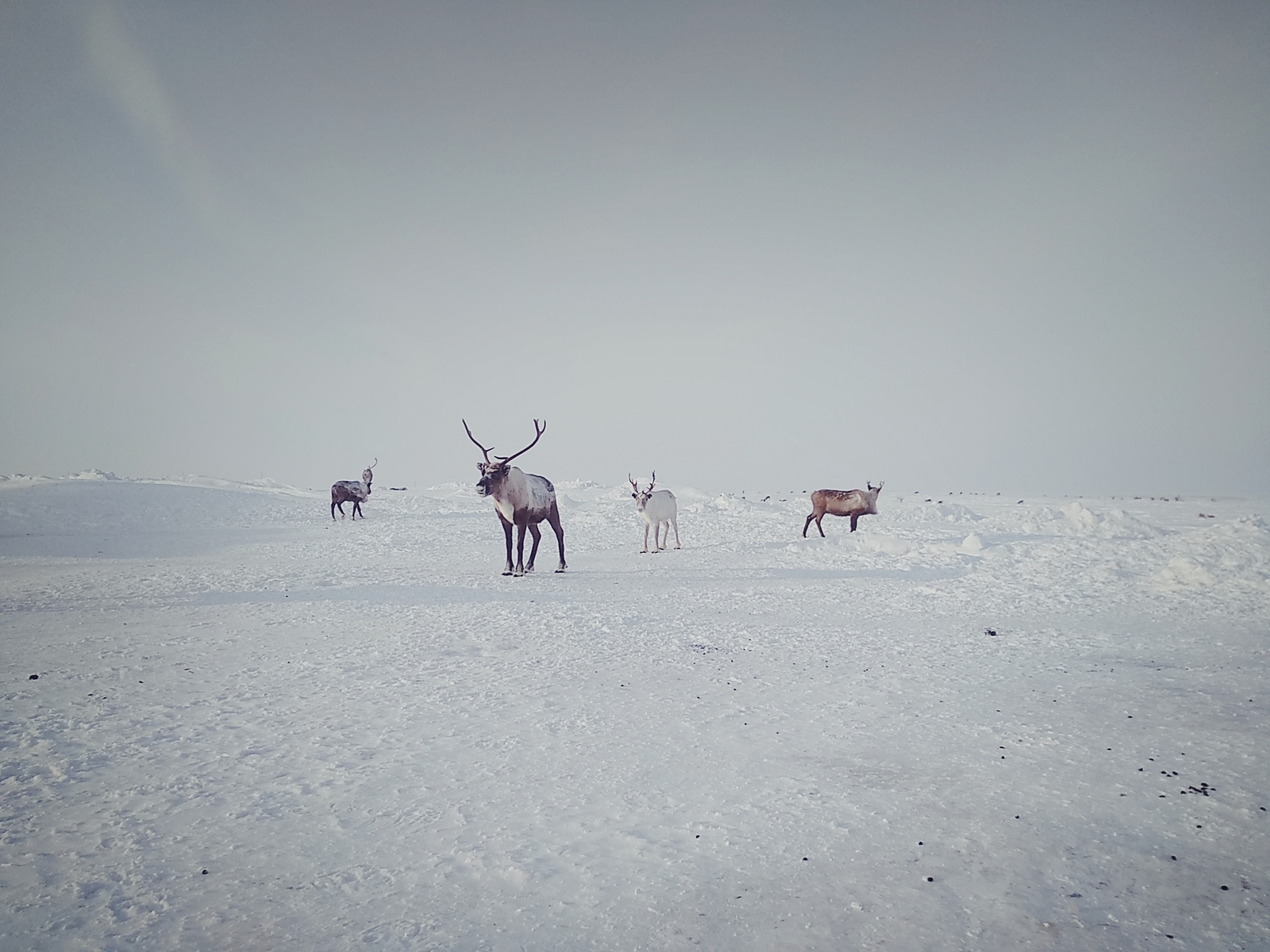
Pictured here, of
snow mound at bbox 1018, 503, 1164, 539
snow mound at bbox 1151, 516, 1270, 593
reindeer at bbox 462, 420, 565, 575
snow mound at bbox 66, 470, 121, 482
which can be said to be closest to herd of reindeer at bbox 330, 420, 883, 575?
reindeer at bbox 462, 420, 565, 575

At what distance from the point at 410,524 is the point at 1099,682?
19512 millimetres

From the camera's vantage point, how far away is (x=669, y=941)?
91.9 inches

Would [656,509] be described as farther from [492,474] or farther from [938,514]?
[938,514]

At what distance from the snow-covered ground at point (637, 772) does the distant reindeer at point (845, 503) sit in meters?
9.53

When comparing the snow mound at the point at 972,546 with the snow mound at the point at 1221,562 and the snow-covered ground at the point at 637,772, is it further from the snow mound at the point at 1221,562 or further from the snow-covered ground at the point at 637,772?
the snow-covered ground at the point at 637,772

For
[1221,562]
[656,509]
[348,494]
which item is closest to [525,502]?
[656,509]

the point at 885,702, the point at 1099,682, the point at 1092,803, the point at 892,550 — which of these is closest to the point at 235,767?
the point at 885,702

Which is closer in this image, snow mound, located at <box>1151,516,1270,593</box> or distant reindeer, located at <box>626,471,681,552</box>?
snow mound, located at <box>1151,516,1270,593</box>

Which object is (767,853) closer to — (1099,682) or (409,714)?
(409,714)

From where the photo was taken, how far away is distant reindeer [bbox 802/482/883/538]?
61.7 ft

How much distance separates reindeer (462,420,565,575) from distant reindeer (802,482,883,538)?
923 centimetres

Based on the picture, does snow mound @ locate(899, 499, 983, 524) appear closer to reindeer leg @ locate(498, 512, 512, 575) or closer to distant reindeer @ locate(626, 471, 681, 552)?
distant reindeer @ locate(626, 471, 681, 552)

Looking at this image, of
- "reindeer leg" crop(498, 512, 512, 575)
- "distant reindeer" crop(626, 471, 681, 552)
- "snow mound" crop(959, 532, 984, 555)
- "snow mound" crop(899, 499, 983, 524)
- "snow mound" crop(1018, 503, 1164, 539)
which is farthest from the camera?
"snow mound" crop(899, 499, 983, 524)

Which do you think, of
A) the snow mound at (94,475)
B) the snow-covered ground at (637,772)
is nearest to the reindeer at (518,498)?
the snow-covered ground at (637,772)
